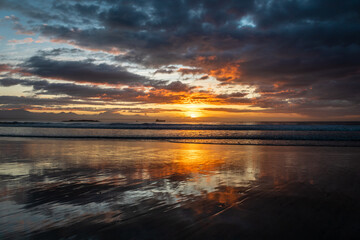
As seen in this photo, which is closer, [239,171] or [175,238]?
[175,238]

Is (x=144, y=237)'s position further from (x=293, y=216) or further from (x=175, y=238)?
(x=293, y=216)

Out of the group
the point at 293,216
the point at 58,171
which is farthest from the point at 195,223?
the point at 58,171

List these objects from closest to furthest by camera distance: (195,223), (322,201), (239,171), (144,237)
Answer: (144,237) < (195,223) < (322,201) < (239,171)

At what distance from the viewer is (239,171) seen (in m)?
8.61

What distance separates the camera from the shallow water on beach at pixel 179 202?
387cm

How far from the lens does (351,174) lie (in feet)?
26.3

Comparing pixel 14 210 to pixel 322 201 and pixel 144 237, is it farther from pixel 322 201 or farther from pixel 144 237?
pixel 322 201

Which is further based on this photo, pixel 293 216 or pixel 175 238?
pixel 293 216

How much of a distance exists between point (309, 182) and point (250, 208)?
3358 mm

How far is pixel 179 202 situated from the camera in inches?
207

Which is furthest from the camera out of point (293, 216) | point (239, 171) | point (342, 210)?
point (239, 171)

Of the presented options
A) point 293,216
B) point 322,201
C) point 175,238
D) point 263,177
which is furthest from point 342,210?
point 175,238

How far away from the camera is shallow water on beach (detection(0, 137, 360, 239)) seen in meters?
3.87

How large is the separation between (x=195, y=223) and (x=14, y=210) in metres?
3.91
